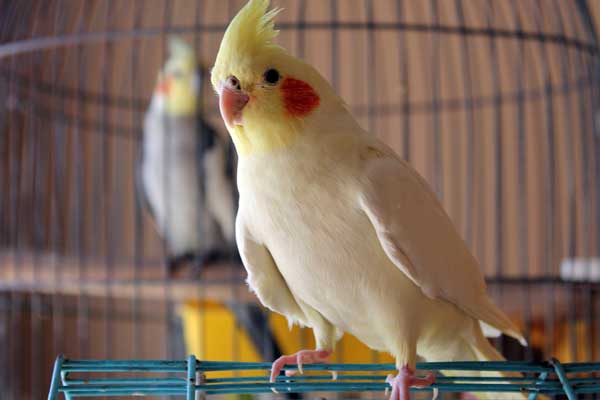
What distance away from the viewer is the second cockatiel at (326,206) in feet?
1.96

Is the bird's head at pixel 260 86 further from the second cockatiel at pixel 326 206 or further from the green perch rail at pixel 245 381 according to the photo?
the green perch rail at pixel 245 381

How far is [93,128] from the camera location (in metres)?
2.08

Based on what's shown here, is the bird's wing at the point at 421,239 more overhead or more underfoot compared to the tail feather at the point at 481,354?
more overhead

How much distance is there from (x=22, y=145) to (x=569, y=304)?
57.5 inches

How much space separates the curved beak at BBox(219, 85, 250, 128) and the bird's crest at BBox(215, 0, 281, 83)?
0.09ft

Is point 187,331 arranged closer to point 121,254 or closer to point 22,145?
point 121,254

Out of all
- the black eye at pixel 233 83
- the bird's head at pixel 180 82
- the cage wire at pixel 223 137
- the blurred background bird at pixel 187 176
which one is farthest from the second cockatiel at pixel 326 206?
the bird's head at pixel 180 82

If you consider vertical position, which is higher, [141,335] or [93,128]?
[93,128]

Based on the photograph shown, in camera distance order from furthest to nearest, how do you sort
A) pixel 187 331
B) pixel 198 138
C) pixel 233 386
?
pixel 198 138, pixel 187 331, pixel 233 386

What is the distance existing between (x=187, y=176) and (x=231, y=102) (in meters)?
1.06

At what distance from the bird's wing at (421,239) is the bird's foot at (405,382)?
3.0 inches

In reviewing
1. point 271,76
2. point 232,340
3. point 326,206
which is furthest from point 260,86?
point 232,340

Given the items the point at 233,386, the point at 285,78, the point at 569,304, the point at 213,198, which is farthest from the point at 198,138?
the point at 233,386

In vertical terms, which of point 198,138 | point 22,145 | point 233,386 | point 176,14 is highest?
point 176,14
